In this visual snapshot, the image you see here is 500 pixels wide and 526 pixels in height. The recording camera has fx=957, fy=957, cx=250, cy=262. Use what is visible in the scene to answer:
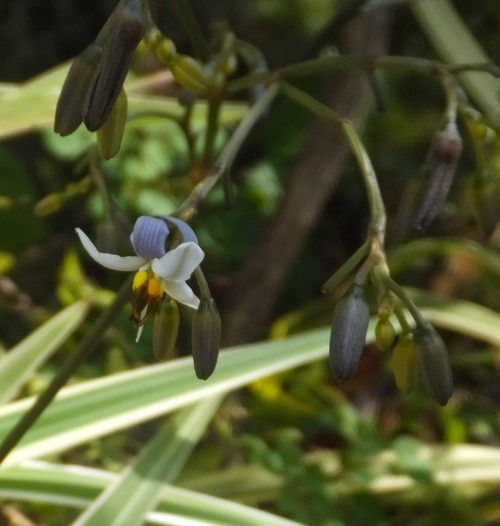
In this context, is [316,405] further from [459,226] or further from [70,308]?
[459,226]

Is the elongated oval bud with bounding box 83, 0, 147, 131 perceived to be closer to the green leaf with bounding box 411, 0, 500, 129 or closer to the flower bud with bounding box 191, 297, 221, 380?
the flower bud with bounding box 191, 297, 221, 380

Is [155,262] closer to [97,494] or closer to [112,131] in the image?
[112,131]

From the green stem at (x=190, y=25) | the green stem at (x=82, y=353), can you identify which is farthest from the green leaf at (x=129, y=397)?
the green stem at (x=190, y=25)

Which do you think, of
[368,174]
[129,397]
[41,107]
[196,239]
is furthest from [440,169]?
[41,107]

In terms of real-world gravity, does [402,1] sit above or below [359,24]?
above

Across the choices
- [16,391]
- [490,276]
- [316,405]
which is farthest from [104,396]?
[490,276]
